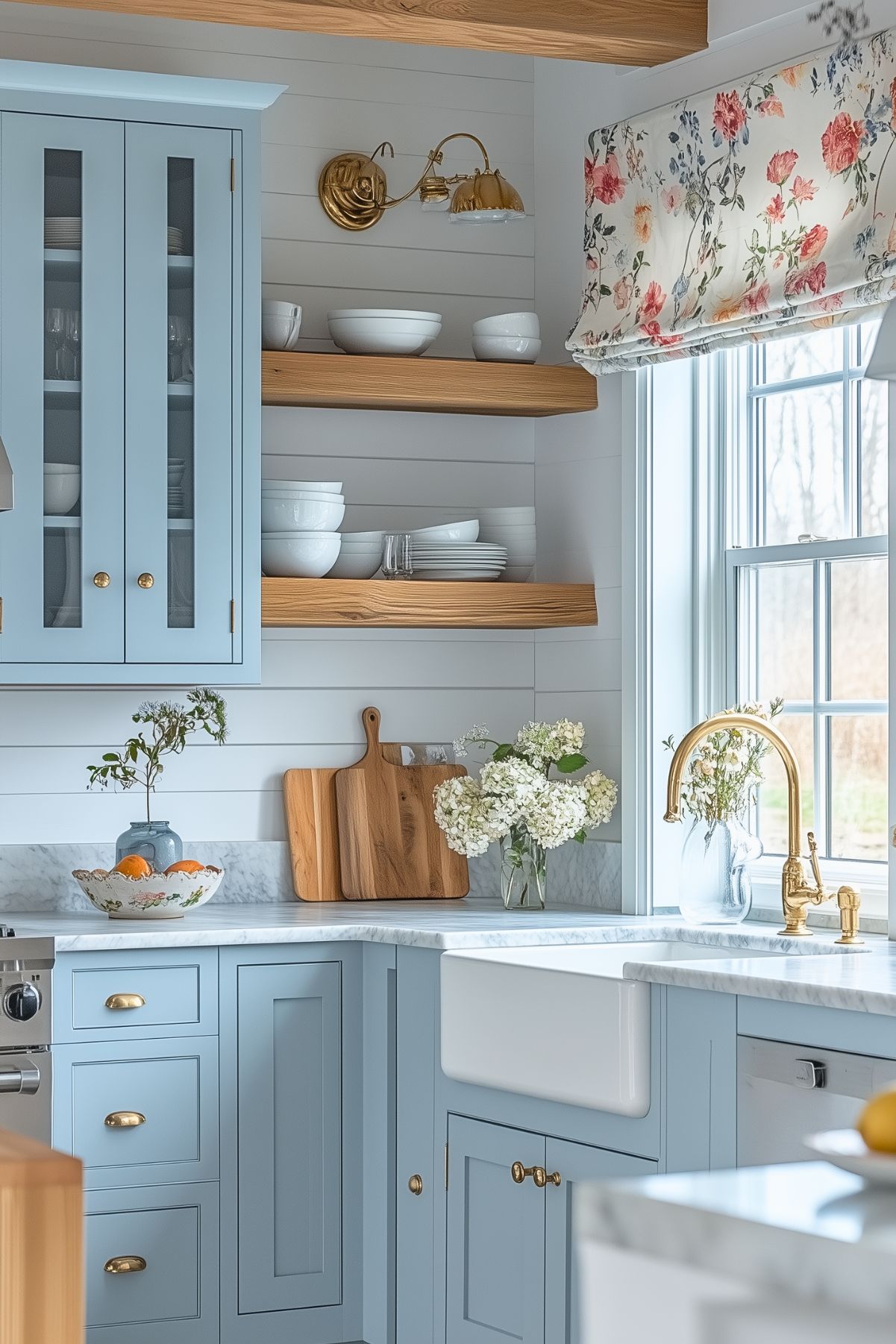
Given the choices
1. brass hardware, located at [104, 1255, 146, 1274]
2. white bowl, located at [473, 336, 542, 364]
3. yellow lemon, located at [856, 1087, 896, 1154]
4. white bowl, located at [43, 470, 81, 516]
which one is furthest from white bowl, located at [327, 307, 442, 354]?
yellow lemon, located at [856, 1087, 896, 1154]

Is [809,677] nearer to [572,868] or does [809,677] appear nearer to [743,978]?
[572,868]

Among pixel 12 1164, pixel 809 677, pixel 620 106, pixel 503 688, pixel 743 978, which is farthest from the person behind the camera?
pixel 503 688

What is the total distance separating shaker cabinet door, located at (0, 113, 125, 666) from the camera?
3.46 m

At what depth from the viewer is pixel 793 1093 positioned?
2.42 meters

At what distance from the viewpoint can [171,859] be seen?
3639 mm

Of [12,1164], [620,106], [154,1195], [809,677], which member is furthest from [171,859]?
[12,1164]

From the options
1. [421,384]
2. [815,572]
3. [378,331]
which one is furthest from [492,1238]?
[378,331]

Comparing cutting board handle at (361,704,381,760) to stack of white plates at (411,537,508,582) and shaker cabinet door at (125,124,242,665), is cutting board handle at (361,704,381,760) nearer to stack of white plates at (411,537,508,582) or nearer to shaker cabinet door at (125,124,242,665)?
stack of white plates at (411,537,508,582)

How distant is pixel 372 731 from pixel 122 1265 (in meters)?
1.34

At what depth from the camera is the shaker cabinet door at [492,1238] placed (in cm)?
292

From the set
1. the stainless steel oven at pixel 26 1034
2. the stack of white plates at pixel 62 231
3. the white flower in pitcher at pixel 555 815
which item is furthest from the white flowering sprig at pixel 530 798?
the stack of white plates at pixel 62 231

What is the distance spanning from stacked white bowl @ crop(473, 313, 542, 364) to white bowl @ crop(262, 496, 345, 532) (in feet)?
1.80

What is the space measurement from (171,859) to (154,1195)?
708 millimetres

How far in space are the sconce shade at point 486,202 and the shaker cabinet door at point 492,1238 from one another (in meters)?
1.94
